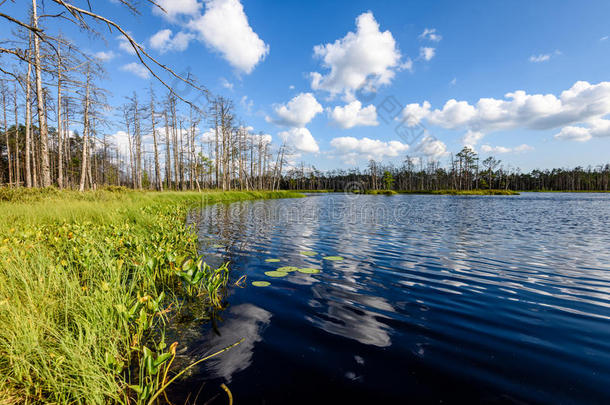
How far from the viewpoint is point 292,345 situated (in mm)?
3229

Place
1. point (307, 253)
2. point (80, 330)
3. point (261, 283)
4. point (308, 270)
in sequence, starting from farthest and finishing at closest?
point (307, 253), point (308, 270), point (261, 283), point (80, 330)

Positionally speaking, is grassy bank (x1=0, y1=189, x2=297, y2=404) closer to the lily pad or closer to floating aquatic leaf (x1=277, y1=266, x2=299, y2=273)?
the lily pad

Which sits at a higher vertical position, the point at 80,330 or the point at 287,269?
the point at 80,330

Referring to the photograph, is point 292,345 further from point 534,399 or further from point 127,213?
point 127,213

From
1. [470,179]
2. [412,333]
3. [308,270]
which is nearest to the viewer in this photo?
[412,333]

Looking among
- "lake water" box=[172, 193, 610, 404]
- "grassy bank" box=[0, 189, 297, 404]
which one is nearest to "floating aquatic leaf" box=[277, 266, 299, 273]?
"lake water" box=[172, 193, 610, 404]

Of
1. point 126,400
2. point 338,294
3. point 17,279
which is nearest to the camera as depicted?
point 126,400

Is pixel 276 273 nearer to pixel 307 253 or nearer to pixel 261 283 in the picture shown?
pixel 261 283

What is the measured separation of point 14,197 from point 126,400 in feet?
50.5

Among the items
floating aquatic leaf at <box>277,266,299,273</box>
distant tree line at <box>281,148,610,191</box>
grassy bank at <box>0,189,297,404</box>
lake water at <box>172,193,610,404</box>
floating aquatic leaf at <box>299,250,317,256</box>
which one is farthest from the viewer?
distant tree line at <box>281,148,610,191</box>

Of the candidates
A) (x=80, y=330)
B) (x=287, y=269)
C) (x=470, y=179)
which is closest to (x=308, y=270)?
(x=287, y=269)

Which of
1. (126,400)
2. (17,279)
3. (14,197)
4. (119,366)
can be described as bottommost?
(126,400)

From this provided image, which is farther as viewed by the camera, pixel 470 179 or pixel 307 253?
pixel 470 179

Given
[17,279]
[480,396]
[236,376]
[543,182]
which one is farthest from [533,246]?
[543,182]
